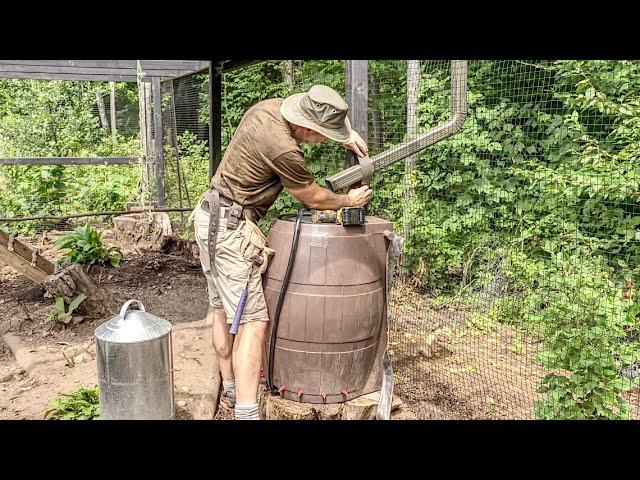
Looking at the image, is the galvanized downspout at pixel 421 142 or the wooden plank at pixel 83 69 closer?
the galvanized downspout at pixel 421 142

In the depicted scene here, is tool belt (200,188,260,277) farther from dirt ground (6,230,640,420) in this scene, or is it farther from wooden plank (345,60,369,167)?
dirt ground (6,230,640,420)


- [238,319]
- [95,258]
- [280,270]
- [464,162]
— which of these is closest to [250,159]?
[280,270]

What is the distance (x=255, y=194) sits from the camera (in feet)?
9.30

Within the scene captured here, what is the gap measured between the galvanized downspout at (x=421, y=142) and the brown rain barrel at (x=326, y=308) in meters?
0.24

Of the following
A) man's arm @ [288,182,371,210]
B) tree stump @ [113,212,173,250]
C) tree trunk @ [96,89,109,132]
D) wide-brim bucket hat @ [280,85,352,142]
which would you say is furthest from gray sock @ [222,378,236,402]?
tree trunk @ [96,89,109,132]

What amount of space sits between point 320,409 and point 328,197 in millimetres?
1043

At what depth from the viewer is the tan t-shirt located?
2.63 meters

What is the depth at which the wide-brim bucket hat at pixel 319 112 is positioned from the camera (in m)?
2.61

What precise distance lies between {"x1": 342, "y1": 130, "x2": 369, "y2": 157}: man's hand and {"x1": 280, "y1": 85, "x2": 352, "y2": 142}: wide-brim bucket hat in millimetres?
144

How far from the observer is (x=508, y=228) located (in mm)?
5184

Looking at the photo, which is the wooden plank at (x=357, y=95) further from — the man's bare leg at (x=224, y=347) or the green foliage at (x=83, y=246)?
the green foliage at (x=83, y=246)

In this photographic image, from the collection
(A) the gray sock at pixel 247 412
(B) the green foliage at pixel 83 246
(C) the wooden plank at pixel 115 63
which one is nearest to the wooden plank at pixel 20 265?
(B) the green foliage at pixel 83 246

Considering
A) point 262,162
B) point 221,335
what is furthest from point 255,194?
point 221,335

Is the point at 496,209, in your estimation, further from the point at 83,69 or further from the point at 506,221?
the point at 83,69
